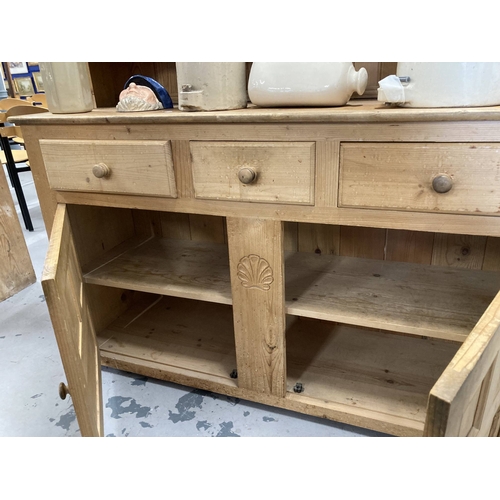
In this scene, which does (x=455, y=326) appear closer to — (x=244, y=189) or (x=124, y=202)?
(x=244, y=189)

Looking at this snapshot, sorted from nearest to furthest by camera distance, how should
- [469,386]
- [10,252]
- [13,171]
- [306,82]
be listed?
[469,386]
[306,82]
[10,252]
[13,171]

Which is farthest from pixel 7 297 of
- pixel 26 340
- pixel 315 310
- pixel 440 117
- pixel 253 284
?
pixel 440 117

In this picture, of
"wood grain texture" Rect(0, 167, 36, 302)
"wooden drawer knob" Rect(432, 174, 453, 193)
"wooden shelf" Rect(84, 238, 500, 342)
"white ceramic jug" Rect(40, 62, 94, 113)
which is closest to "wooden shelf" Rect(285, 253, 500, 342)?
"wooden shelf" Rect(84, 238, 500, 342)

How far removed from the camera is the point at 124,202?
1.06 m

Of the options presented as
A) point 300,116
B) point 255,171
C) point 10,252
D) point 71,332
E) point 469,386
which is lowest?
point 10,252

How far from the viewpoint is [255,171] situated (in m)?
0.89

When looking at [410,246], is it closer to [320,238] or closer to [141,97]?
[320,238]

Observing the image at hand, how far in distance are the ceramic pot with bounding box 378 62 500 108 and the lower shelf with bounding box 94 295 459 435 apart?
0.71 m

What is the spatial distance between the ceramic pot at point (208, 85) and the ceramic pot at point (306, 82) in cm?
5

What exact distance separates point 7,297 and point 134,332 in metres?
0.80

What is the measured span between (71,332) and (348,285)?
68 cm

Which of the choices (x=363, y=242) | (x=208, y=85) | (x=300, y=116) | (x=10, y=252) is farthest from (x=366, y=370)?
(x=10, y=252)

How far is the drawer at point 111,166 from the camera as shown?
3.19 ft

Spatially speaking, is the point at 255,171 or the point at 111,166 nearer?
the point at 255,171
